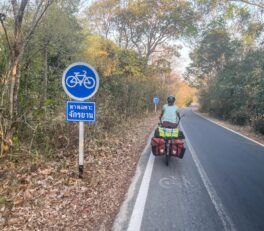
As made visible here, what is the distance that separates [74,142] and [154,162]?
7.87 feet

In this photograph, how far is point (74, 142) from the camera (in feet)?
24.7

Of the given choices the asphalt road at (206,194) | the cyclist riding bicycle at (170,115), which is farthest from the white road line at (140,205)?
the cyclist riding bicycle at (170,115)

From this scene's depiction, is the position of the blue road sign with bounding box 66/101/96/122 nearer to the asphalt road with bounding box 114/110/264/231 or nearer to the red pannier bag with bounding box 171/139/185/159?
the asphalt road with bounding box 114/110/264/231

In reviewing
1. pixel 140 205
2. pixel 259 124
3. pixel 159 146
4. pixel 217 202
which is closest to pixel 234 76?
pixel 259 124

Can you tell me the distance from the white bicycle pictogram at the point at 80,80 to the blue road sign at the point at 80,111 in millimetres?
360

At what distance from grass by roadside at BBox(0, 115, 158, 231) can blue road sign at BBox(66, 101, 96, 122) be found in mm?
1347

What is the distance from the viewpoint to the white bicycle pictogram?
5086 mm

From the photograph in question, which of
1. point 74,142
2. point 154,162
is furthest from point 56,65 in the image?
point 154,162

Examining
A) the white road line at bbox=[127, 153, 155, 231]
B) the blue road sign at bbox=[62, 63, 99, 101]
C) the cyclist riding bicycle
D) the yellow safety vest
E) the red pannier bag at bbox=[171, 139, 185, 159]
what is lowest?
the white road line at bbox=[127, 153, 155, 231]

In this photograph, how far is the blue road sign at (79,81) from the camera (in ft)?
16.6

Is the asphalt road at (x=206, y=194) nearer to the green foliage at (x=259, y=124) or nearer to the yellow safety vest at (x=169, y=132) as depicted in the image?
the yellow safety vest at (x=169, y=132)

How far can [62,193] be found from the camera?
4.84 meters

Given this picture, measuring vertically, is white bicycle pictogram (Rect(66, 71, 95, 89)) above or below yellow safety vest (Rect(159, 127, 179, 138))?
above

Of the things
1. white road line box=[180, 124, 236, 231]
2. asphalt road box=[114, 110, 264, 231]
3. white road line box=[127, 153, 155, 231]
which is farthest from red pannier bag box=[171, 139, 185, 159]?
white road line box=[127, 153, 155, 231]
